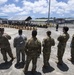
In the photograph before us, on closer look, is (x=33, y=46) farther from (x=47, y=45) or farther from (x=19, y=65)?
(x=19, y=65)

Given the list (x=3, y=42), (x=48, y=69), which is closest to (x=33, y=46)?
(x=48, y=69)

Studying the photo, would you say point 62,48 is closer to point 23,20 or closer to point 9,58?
point 9,58

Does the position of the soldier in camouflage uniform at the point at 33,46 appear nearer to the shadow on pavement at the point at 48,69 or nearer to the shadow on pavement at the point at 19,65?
the shadow on pavement at the point at 48,69

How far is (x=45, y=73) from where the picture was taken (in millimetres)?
8961

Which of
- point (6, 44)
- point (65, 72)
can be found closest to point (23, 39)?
point (6, 44)

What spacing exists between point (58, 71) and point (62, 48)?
Result: 1.32 meters

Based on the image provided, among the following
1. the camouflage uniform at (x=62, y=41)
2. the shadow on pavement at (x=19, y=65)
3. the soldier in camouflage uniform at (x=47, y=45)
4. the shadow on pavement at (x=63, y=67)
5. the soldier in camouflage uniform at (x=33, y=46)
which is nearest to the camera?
the soldier in camouflage uniform at (x=33, y=46)

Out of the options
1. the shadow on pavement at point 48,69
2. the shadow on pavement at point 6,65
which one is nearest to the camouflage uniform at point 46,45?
the shadow on pavement at point 48,69

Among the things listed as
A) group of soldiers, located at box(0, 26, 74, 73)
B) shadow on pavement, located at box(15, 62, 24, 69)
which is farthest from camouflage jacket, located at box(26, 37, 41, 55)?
shadow on pavement, located at box(15, 62, 24, 69)

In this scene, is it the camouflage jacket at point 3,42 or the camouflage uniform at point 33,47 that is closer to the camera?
the camouflage uniform at point 33,47

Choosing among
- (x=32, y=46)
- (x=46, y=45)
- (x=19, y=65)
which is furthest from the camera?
(x=19, y=65)

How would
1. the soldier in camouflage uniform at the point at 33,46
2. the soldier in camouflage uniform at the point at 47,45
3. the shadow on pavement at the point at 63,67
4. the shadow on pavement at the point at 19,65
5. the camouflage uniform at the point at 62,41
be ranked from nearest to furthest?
the soldier in camouflage uniform at the point at 33,46 → the soldier in camouflage uniform at the point at 47,45 → the shadow on pavement at the point at 19,65 → the shadow on pavement at the point at 63,67 → the camouflage uniform at the point at 62,41

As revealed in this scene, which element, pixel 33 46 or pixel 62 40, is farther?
pixel 62 40

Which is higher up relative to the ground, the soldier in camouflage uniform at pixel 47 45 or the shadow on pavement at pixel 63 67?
the soldier in camouflage uniform at pixel 47 45
